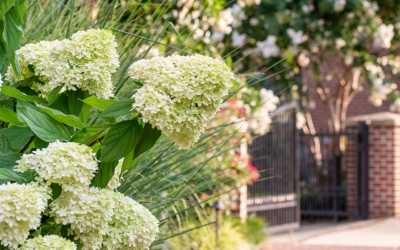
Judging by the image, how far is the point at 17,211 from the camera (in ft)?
2.68

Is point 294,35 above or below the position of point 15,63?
A: above

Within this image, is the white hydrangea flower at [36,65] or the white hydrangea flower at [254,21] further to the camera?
the white hydrangea flower at [254,21]

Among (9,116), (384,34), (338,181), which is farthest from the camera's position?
(338,181)

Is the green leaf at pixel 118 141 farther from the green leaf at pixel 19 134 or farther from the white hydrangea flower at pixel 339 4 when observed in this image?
the white hydrangea flower at pixel 339 4

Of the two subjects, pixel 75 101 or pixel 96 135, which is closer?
pixel 96 135

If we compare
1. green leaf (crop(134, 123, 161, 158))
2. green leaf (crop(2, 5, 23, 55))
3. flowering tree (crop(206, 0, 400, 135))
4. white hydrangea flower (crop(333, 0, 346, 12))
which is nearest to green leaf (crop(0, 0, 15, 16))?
green leaf (crop(2, 5, 23, 55))

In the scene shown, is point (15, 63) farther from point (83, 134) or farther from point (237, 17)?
point (237, 17)

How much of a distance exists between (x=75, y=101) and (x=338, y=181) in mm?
8989

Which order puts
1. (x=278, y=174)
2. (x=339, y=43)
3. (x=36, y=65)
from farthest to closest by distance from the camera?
(x=339, y=43) → (x=278, y=174) → (x=36, y=65)

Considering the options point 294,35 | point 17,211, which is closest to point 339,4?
point 294,35

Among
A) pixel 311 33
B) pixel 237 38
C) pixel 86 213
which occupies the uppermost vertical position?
pixel 311 33

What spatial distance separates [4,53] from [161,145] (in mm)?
894

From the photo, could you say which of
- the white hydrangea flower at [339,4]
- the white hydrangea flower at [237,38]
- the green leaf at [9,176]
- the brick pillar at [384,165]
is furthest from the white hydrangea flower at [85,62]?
the brick pillar at [384,165]

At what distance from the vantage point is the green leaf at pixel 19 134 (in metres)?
1.03
